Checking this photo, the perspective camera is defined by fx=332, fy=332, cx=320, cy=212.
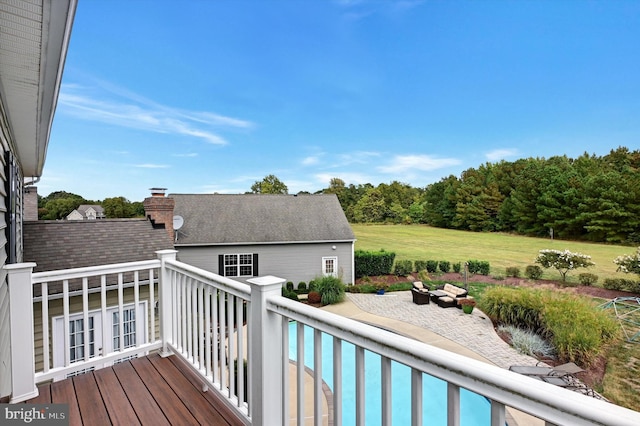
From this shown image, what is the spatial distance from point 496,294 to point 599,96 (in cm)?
2725

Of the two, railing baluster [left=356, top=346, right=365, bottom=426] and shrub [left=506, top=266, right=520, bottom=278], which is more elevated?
railing baluster [left=356, top=346, right=365, bottom=426]

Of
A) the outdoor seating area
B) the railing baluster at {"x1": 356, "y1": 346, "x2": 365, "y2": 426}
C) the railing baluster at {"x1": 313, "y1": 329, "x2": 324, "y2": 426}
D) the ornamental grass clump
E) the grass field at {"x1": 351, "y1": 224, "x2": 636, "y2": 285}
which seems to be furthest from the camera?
the grass field at {"x1": 351, "y1": 224, "x2": 636, "y2": 285}

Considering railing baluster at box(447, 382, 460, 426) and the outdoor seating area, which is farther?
the outdoor seating area

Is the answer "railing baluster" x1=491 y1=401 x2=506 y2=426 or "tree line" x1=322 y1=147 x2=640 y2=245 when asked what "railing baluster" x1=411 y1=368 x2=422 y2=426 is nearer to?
"railing baluster" x1=491 y1=401 x2=506 y2=426

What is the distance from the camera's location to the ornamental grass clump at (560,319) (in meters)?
8.47

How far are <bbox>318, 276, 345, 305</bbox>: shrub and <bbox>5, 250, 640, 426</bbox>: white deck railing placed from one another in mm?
9997

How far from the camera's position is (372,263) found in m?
17.3

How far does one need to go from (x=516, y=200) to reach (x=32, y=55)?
32507 millimetres

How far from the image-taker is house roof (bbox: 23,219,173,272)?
6.63 m

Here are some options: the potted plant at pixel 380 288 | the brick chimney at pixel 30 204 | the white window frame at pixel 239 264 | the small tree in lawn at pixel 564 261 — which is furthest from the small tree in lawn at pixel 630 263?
the brick chimney at pixel 30 204

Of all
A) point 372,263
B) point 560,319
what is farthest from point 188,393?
point 372,263

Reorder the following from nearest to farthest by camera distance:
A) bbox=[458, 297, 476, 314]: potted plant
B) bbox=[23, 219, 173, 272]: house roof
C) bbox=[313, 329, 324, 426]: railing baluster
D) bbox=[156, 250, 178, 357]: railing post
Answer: bbox=[313, 329, 324, 426]: railing baluster → bbox=[156, 250, 178, 357]: railing post → bbox=[23, 219, 173, 272]: house roof → bbox=[458, 297, 476, 314]: potted plant

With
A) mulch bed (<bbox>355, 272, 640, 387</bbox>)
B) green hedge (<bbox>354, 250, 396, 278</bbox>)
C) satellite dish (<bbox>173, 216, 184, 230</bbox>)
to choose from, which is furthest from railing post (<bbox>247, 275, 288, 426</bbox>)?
green hedge (<bbox>354, 250, 396, 278</bbox>)

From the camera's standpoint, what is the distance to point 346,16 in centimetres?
2036
